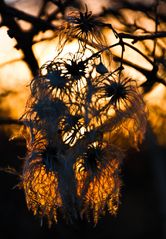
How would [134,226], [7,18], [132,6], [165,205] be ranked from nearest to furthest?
[7,18]
[132,6]
[165,205]
[134,226]

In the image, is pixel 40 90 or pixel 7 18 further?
pixel 7 18

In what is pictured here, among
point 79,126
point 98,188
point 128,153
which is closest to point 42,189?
point 98,188

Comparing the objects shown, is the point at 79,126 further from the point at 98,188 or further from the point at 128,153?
the point at 128,153

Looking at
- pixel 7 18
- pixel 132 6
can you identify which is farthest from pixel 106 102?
pixel 132 6

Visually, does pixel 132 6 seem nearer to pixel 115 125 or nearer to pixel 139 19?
pixel 139 19

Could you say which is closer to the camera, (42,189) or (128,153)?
(42,189)
